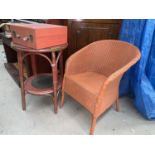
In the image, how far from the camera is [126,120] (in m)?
1.56

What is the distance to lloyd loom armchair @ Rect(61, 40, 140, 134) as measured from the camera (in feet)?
4.19

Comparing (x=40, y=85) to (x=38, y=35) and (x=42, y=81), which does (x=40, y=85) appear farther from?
(x=38, y=35)

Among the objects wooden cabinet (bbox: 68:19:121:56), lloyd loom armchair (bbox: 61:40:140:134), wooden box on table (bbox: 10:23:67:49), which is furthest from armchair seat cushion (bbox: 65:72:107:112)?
wooden cabinet (bbox: 68:19:121:56)

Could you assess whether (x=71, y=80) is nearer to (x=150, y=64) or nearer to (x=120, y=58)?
(x=120, y=58)

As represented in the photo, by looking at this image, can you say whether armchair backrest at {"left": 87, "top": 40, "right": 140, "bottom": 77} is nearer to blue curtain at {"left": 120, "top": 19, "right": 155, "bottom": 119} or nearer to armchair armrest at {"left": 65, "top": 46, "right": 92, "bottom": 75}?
armchair armrest at {"left": 65, "top": 46, "right": 92, "bottom": 75}

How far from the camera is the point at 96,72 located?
1659mm

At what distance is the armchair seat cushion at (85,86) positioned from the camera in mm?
1286

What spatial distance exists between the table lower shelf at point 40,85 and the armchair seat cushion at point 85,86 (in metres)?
0.19

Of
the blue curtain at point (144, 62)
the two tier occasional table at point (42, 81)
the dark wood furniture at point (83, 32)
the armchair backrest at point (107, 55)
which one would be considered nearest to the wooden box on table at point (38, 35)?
the two tier occasional table at point (42, 81)

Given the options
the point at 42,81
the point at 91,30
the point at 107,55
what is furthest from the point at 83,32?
the point at 42,81

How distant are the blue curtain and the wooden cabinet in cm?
20

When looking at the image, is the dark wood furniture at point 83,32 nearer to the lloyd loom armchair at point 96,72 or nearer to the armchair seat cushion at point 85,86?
the lloyd loom armchair at point 96,72

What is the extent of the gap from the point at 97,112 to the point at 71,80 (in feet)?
1.25
